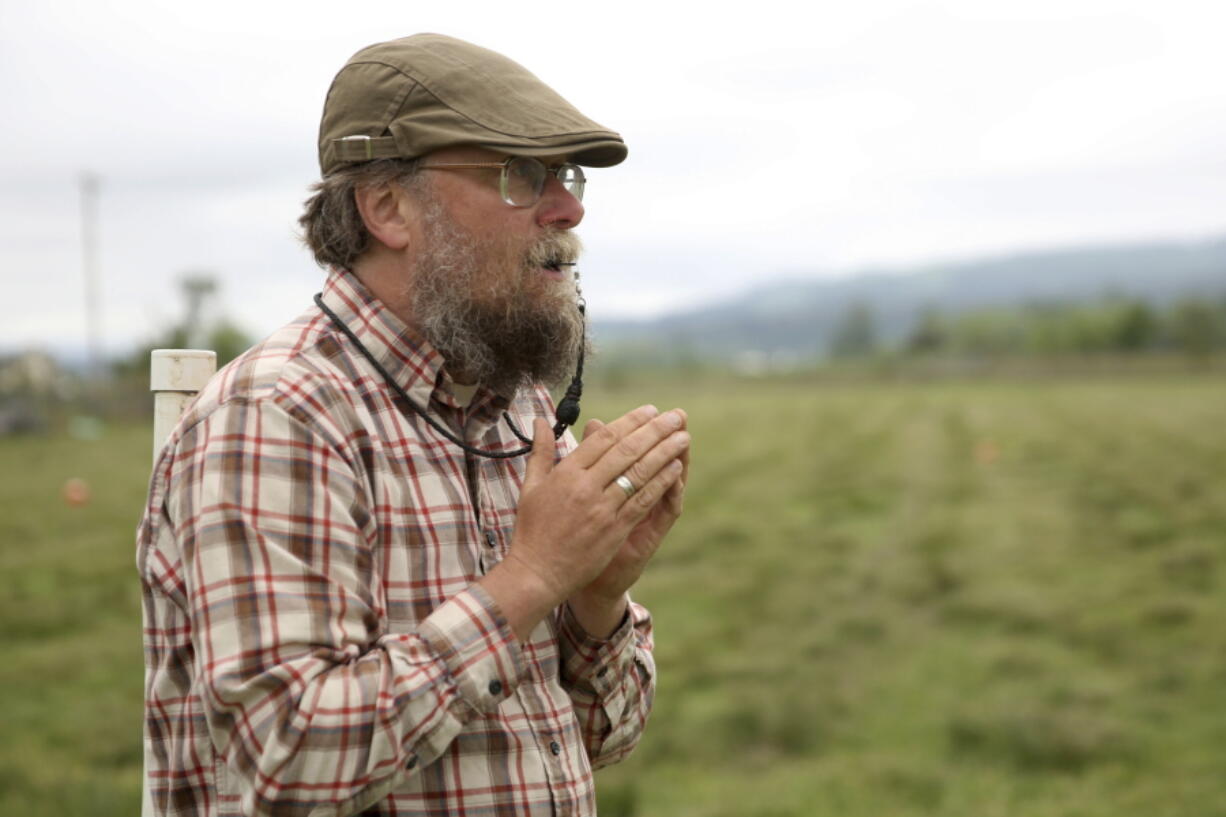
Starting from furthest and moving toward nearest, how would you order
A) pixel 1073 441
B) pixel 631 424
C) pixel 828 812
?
pixel 1073 441
pixel 828 812
pixel 631 424

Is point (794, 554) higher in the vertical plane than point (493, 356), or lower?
lower

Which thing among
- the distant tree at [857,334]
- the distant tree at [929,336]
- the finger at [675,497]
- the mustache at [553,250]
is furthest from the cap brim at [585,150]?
the distant tree at [857,334]

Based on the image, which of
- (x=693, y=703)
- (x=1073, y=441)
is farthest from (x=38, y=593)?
(x=1073, y=441)

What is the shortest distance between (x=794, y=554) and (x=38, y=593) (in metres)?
5.84

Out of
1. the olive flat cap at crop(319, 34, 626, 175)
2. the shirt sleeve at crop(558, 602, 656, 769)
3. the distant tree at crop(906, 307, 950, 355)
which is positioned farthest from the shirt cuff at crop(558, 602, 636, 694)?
the distant tree at crop(906, 307, 950, 355)

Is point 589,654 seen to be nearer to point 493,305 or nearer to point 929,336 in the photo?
point 493,305

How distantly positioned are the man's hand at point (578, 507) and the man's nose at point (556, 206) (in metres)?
0.36

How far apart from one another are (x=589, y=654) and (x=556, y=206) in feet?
2.54

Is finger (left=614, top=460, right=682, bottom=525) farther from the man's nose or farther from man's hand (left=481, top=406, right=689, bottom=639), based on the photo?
the man's nose

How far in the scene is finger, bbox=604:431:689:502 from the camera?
1834 millimetres

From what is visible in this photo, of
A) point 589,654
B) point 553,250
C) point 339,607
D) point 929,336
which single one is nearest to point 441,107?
point 553,250

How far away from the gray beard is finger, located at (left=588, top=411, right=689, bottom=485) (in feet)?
0.91

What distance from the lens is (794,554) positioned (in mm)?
10102

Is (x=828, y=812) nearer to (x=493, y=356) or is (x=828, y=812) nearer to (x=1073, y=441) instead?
(x=493, y=356)
